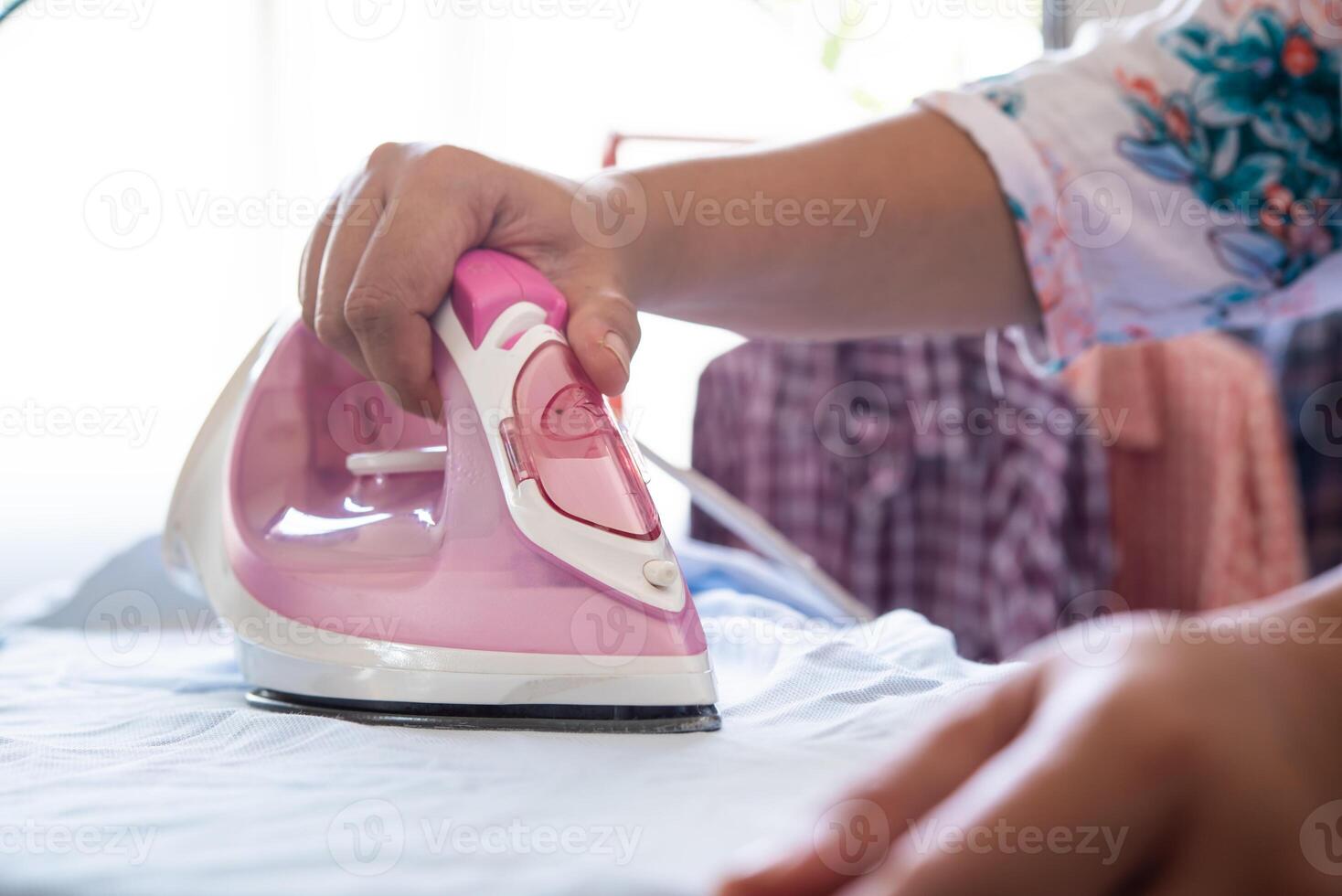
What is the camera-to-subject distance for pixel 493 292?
0.80 metres

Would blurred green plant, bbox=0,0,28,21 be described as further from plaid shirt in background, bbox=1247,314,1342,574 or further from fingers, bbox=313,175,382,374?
plaid shirt in background, bbox=1247,314,1342,574

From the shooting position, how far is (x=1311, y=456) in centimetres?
174

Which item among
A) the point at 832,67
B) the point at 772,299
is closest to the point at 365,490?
the point at 772,299

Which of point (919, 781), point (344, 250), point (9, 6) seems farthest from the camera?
point (9, 6)

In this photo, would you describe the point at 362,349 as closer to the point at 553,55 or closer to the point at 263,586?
the point at 263,586

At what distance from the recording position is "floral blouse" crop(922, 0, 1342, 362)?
80cm

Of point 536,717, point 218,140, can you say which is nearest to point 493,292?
point 536,717

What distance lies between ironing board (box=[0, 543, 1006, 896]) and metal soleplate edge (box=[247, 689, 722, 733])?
0.8 inches

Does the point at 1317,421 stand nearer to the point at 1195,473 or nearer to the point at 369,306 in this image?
the point at 1195,473

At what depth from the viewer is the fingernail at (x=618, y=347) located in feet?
2.62

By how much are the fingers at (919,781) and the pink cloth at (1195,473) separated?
63.6 inches

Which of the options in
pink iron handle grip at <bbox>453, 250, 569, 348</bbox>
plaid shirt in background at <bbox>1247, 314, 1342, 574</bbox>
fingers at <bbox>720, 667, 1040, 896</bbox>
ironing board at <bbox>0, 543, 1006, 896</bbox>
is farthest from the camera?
plaid shirt in background at <bbox>1247, 314, 1342, 574</bbox>

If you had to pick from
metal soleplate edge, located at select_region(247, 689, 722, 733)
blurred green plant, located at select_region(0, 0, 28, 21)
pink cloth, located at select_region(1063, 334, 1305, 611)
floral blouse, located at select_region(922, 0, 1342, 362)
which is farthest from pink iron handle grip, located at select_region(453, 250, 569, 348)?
pink cloth, located at select_region(1063, 334, 1305, 611)

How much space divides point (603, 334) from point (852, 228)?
0.24 m
